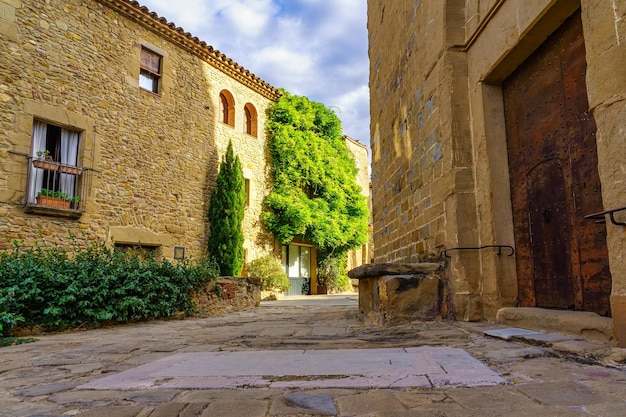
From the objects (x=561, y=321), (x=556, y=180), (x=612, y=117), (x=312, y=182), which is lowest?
(x=561, y=321)

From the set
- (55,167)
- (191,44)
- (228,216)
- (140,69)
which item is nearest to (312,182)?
(228,216)

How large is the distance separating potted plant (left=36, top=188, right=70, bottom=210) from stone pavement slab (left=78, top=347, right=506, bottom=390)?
759 cm

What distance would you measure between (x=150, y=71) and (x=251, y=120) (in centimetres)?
414

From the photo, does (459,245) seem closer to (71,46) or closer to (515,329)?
(515,329)

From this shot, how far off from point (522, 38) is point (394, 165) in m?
2.95

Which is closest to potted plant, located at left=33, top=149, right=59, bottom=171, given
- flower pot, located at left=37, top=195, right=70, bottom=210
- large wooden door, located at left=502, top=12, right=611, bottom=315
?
flower pot, located at left=37, top=195, right=70, bottom=210

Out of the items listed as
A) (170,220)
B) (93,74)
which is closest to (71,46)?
(93,74)

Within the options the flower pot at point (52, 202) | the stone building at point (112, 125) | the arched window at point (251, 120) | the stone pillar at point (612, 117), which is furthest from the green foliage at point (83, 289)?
the arched window at point (251, 120)

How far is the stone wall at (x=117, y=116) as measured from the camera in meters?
8.47

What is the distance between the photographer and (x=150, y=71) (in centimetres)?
1121

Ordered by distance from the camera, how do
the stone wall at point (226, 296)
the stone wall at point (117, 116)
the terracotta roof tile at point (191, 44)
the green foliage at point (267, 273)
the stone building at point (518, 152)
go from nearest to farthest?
the stone building at point (518, 152)
the stone wall at point (226, 296)
the stone wall at point (117, 116)
the terracotta roof tile at point (191, 44)
the green foliage at point (267, 273)

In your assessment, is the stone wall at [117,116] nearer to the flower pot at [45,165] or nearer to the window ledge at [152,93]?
the window ledge at [152,93]

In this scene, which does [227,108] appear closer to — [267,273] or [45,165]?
[267,273]

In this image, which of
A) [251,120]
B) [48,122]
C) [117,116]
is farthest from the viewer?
[251,120]
